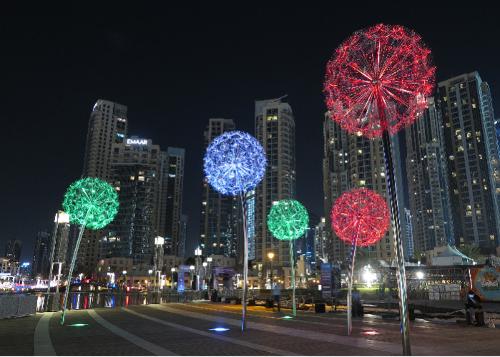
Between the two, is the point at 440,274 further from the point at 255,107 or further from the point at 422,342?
the point at 255,107

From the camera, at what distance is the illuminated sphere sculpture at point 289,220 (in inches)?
1068

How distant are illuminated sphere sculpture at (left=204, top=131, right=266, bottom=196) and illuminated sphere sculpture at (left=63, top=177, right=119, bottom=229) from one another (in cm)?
774

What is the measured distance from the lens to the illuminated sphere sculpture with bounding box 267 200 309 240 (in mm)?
27125

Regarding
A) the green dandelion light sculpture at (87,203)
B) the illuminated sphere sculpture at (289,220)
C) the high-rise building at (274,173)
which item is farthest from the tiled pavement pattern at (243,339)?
the high-rise building at (274,173)

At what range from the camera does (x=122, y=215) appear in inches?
7825

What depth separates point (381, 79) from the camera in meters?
12.9

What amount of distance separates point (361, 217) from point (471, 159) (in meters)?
173

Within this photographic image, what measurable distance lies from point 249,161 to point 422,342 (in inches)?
435

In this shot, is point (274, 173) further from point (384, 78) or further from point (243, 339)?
point (384, 78)

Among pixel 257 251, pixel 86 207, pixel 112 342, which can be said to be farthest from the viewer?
pixel 257 251

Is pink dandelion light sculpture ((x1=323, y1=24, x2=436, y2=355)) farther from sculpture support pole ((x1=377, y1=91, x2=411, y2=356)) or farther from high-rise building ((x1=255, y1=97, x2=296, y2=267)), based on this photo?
high-rise building ((x1=255, y1=97, x2=296, y2=267))

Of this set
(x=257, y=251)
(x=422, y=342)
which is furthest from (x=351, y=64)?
(x=257, y=251)

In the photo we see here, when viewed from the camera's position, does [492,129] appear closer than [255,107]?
Yes

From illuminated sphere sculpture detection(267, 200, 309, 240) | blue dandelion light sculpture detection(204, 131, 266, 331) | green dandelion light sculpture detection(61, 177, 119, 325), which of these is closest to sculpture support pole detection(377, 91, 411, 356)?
blue dandelion light sculpture detection(204, 131, 266, 331)
